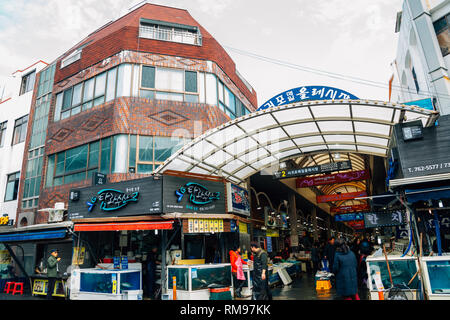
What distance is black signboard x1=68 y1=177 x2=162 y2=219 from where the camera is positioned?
12.2 meters

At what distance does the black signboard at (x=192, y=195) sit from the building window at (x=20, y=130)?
612 inches

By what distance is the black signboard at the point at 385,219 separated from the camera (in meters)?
11.4

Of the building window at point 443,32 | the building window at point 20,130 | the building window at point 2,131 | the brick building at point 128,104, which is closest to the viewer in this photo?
the brick building at point 128,104

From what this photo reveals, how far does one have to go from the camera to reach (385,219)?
11.8 m

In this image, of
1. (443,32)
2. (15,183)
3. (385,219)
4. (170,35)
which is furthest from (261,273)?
(15,183)

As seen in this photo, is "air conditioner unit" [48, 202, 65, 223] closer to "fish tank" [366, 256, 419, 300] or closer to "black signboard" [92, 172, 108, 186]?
"black signboard" [92, 172, 108, 186]

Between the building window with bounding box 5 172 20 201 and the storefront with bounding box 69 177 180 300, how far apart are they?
1005 centimetres

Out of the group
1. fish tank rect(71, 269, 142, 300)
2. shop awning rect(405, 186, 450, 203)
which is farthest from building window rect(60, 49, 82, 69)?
shop awning rect(405, 186, 450, 203)

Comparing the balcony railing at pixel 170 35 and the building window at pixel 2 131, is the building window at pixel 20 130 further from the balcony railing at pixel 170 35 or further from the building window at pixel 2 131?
the balcony railing at pixel 170 35

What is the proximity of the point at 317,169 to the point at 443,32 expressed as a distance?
10.3 m

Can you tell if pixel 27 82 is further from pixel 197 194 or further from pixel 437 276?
pixel 437 276

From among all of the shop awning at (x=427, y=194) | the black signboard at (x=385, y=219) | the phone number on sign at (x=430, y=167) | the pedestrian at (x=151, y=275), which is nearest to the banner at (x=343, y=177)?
the black signboard at (x=385, y=219)
